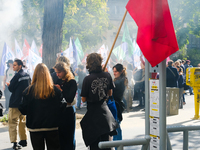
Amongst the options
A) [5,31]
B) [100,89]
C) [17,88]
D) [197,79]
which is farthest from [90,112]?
[5,31]

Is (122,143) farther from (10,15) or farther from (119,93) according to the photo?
(10,15)

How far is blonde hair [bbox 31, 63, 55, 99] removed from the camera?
3762 mm

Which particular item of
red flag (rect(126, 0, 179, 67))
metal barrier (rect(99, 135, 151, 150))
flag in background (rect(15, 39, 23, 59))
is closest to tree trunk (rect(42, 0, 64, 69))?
flag in background (rect(15, 39, 23, 59))

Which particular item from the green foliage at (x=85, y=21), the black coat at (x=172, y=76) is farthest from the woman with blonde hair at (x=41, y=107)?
the green foliage at (x=85, y=21)

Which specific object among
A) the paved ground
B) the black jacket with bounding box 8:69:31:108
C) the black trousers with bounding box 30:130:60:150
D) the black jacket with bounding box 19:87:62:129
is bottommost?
the paved ground

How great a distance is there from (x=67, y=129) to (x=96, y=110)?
2.70 ft

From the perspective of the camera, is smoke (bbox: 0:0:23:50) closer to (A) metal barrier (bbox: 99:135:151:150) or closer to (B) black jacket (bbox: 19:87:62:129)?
(B) black jacket (bbox: 19:87:62:129)

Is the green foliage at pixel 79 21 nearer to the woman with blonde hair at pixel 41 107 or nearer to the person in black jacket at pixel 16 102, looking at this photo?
the person in black jacket at pixel 16 102

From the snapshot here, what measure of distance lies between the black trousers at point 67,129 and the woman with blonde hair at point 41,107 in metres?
0.54

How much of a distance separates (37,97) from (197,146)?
343 centimetres

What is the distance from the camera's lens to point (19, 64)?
5668 mm

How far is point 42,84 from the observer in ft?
12.5

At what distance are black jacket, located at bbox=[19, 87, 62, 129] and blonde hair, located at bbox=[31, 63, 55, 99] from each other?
59mm

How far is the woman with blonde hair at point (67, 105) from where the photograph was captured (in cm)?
438
